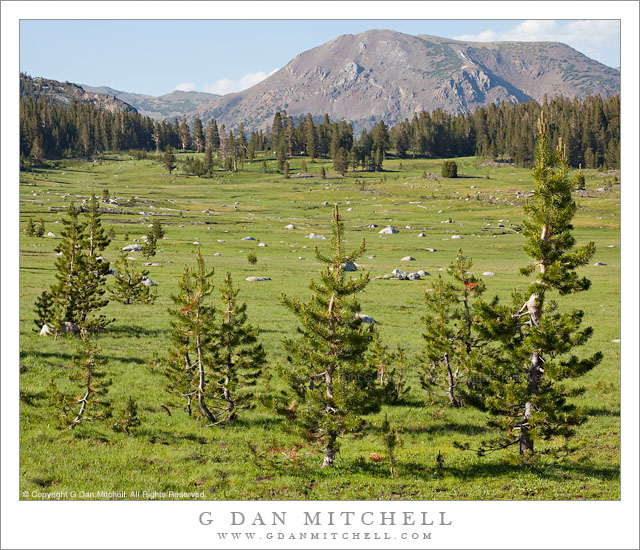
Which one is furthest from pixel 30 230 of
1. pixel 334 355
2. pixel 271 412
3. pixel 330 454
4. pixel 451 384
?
pixel 334 355

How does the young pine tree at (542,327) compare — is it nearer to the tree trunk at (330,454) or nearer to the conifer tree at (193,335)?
the tree trunk at (330,454)

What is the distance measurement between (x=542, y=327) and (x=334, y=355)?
216 inches

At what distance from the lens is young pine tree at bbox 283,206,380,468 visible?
46.6 feet

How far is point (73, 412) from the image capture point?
17.8 metres

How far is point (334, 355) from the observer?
46.9 feet

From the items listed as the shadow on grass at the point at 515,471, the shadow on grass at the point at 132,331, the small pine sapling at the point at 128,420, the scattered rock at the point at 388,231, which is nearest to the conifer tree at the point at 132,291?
the shadow on grass at the point at 132,331

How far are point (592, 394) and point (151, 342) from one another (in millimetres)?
22570

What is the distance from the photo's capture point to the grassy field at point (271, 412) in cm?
1415

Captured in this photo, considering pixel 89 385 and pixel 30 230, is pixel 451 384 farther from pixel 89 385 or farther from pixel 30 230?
pixel 30 230

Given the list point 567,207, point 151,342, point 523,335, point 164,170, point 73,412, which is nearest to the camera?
point 567,207

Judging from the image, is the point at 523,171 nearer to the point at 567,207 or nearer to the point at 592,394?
the point at 592,394

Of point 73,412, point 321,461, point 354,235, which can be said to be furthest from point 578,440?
point 354,235

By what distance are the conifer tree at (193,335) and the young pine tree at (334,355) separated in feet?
13.0

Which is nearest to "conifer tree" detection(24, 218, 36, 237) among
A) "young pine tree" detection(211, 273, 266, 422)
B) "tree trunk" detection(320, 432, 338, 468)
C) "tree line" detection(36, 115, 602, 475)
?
"tree line" detection(36, 115, 602, 475)
